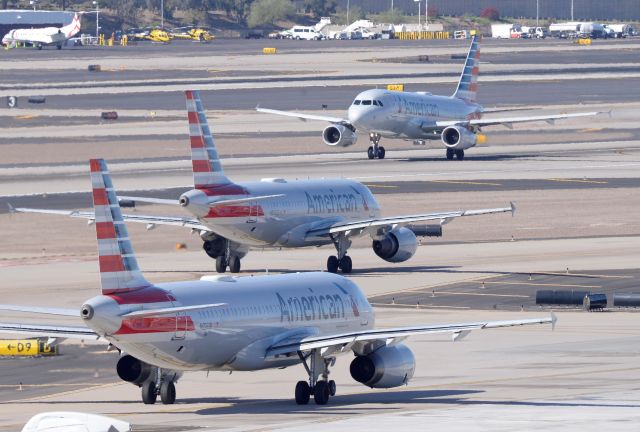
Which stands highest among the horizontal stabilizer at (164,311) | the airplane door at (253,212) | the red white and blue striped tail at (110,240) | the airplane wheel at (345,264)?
the red white and blue striped tail at (110,240)

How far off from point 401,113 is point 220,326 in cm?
8343

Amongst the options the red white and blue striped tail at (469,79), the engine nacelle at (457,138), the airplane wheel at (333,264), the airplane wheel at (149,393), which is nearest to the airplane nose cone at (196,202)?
the airplane wheel at (333,264)

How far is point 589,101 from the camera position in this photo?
183000 mm

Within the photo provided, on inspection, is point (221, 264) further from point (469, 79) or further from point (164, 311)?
point (469, 79)

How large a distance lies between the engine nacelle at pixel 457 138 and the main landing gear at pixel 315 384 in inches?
3185

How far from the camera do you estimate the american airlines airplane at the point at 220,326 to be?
42.0 m

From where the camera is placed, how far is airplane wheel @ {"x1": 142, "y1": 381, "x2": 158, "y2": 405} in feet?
150

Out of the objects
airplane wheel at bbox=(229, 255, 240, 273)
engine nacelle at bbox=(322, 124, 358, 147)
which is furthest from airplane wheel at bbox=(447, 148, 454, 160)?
airplane wheel at bbox=(229, 255, 240, 273)

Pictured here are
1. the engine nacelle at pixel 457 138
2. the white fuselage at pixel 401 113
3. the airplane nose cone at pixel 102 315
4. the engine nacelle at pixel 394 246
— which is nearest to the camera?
the airplane nose cone at pixel 102 315

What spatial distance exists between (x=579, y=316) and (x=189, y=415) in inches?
1004

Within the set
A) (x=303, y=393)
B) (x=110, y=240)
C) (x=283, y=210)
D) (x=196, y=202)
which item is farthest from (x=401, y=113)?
(x=110, y=240)

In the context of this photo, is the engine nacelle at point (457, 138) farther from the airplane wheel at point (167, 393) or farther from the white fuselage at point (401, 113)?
the airplane wheel at point (167, 393)

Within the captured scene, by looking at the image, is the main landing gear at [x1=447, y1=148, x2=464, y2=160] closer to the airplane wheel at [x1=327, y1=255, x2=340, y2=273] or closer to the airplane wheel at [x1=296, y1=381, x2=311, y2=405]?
the airplane wheel at [x1=327, y1=255, x2=340, y2=273]

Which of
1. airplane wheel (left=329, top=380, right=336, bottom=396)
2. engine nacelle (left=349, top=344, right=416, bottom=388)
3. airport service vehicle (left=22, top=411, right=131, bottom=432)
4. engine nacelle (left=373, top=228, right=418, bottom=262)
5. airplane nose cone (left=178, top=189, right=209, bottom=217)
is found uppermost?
airport service vehicle (left=22, top=411, right=131, bottom=432)
